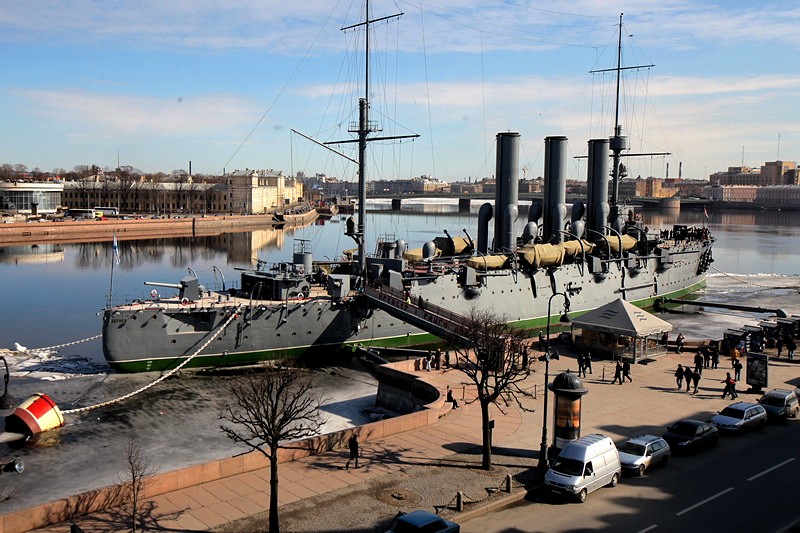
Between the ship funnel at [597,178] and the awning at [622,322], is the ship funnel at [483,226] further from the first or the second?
the awning at [622,322]

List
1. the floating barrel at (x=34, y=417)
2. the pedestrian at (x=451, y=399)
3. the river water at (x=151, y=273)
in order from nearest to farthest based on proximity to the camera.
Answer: the pedestrian at (x=451, y=399) < the floating barrel at (x=34, y=417) < the river water at (x=151, y=273)

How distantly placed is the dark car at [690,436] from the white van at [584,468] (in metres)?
2.82

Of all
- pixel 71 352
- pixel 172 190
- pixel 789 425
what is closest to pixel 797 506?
pixel 789 425

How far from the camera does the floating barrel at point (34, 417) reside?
22.6 metres

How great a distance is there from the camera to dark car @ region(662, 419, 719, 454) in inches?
715

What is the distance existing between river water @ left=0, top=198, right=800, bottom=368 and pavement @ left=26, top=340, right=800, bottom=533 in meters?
18.7

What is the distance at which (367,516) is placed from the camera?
46.4 ft

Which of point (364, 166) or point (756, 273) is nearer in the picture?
point (364, 166)

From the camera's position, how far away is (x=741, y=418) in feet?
65.8

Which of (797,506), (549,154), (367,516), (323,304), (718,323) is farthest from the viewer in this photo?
(549,154)

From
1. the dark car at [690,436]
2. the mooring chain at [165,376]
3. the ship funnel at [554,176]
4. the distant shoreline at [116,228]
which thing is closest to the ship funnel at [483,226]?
the ship funnel at [554,176]

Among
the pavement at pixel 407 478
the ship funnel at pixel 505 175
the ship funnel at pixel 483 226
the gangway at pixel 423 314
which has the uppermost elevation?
the ship funnel at pixel 505 175

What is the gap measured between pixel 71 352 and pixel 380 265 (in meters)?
15.4

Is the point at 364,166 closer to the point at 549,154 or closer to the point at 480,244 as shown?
the point at 480,244
